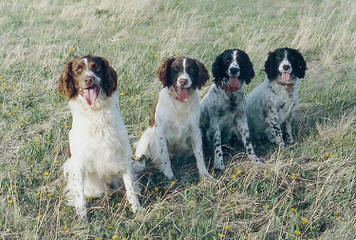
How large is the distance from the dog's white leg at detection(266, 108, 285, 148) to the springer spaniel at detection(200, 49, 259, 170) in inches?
15.1

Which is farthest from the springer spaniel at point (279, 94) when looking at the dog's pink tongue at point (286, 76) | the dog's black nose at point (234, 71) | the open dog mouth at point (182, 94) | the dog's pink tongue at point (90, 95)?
the dog's pink tongue at point (90, 95)

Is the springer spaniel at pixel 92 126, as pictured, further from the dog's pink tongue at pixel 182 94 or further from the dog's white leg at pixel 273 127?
the dog's white leg at pixel 273 127

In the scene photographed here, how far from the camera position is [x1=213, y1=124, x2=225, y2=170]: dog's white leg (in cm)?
434

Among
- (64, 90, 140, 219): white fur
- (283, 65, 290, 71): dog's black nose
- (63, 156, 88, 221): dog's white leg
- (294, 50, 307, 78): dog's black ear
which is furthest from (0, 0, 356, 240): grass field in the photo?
(283, 65, 290, 71): dog's black nose

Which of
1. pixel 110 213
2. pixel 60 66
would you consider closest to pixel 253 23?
pixel 60 66

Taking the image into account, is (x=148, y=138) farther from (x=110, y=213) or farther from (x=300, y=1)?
(x=300, y=1)

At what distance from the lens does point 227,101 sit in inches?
179

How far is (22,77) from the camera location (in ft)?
19.4

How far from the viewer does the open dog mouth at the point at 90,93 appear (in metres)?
3.37

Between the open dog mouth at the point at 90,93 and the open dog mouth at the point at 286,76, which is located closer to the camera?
the open dog mouth at the point at 90,93

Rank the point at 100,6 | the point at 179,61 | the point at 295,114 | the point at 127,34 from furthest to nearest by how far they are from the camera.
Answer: the point at 100,6, the point at 127,34, the point at 295,114, the point at 179,61

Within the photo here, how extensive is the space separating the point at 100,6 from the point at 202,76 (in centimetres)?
542

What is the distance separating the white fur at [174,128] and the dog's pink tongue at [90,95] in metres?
0.91

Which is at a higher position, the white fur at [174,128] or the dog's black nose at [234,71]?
the dog's black nose at [234,71]
